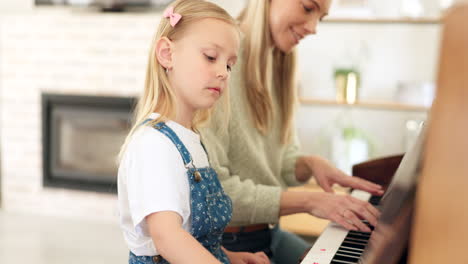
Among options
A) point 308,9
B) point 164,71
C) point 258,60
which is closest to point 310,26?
point 308,9

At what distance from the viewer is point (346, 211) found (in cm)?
126

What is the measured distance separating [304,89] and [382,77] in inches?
20.3

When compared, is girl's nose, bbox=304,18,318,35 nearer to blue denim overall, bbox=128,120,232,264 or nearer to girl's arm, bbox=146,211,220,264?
blue denim overall, bbox=128,120,232,264

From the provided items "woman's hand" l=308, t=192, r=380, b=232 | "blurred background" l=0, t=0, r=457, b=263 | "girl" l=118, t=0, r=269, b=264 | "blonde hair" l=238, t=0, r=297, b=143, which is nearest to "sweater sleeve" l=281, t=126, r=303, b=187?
"blonde hair" l=238, t=0, r=297, b=143

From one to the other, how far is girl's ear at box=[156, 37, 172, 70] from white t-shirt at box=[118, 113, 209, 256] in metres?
0.11

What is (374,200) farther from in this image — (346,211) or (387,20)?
(387,20)

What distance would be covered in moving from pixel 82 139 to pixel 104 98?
427 mm

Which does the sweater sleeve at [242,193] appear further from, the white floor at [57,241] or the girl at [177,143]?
the white floor at [57,241]

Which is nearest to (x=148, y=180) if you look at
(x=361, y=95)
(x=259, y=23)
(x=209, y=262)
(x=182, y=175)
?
(x=182, y=175)

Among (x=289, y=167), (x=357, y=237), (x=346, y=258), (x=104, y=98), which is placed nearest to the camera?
(x=346, y=258)

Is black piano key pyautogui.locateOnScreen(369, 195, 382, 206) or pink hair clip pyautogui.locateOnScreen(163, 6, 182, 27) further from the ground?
pink hair clip pyautogui.locateOnScreen(163, 6, 182, 27)

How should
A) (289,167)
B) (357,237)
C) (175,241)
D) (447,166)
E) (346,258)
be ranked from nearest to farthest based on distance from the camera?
(447,166), (175,241), (346,258), (357,237), (289,167)

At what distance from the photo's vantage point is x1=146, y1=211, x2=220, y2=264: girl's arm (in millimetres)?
942

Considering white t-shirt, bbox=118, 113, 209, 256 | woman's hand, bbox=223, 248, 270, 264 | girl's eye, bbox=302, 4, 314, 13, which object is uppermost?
girl's eye, bbox=302, 4, 314, 13
